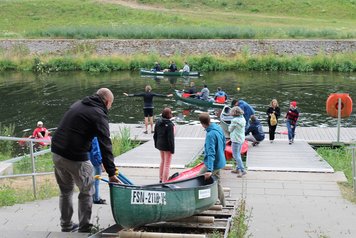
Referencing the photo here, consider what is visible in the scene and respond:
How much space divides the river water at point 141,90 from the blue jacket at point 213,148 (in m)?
15.6

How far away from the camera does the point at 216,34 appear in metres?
48.9

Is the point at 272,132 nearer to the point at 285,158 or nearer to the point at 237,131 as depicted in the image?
the point at 285,158

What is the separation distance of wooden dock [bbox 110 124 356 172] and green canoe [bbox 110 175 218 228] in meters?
6.14

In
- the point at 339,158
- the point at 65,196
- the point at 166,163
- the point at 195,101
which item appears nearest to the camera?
the point at 65,196

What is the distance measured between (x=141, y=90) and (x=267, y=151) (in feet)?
63.9

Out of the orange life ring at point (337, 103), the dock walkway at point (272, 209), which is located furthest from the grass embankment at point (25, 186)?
the orange life ring at point (337, 103)

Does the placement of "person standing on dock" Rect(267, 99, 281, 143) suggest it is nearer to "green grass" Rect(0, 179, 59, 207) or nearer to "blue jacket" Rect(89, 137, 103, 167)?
"green grass" Rect(0, 179, 59, 207)

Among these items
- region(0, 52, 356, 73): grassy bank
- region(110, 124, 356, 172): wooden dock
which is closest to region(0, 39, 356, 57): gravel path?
region(0, 52, 356, 73): grassy bank

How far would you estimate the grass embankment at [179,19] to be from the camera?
5000cm

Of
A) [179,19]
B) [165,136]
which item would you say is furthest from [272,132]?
[179,19]

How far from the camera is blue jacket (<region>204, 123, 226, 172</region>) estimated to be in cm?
893

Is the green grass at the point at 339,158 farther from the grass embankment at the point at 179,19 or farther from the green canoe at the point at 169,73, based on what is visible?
the grass embankment at the point at 179,19

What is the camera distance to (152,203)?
282 inches

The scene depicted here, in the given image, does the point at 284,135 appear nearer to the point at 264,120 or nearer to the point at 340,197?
the point at 264,120
